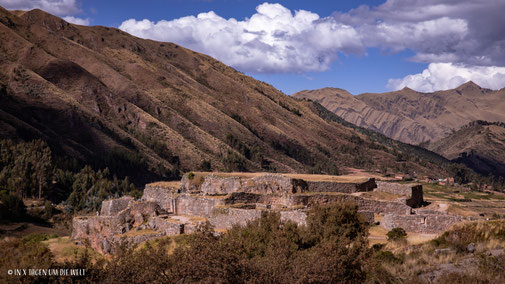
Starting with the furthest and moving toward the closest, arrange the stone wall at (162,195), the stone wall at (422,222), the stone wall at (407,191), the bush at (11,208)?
the bush at (11,208)
the stone wall at (407,191)
the stone wall at (162,195)
the stone wall at (422,222)

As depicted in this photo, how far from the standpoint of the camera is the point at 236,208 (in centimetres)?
2498

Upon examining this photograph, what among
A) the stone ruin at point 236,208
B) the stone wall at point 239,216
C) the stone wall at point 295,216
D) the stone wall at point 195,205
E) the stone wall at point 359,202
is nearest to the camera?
the stone wall at point 295,216

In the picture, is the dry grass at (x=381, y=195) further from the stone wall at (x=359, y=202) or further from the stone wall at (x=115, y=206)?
the stone wall at (x=115, y=206)

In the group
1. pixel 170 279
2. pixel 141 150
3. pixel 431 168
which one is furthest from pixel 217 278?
pixel 431 168

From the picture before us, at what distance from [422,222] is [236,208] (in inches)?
375

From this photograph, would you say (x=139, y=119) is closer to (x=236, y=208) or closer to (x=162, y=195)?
(x=162, y=195)

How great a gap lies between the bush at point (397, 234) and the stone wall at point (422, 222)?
0.88 meters

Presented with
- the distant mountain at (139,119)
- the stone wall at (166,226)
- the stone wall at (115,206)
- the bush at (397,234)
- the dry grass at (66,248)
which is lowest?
the dry grass at (66,248)

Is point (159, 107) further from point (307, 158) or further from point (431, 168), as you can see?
point (431, 168)

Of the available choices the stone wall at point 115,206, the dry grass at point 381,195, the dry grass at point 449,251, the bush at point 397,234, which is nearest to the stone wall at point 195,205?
the stone wall at point 115,206

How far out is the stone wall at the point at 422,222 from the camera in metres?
23.3

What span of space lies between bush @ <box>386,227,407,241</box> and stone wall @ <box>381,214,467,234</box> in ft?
2.88

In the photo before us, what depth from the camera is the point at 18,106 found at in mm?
112125

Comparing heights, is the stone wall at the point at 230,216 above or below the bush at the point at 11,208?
above
